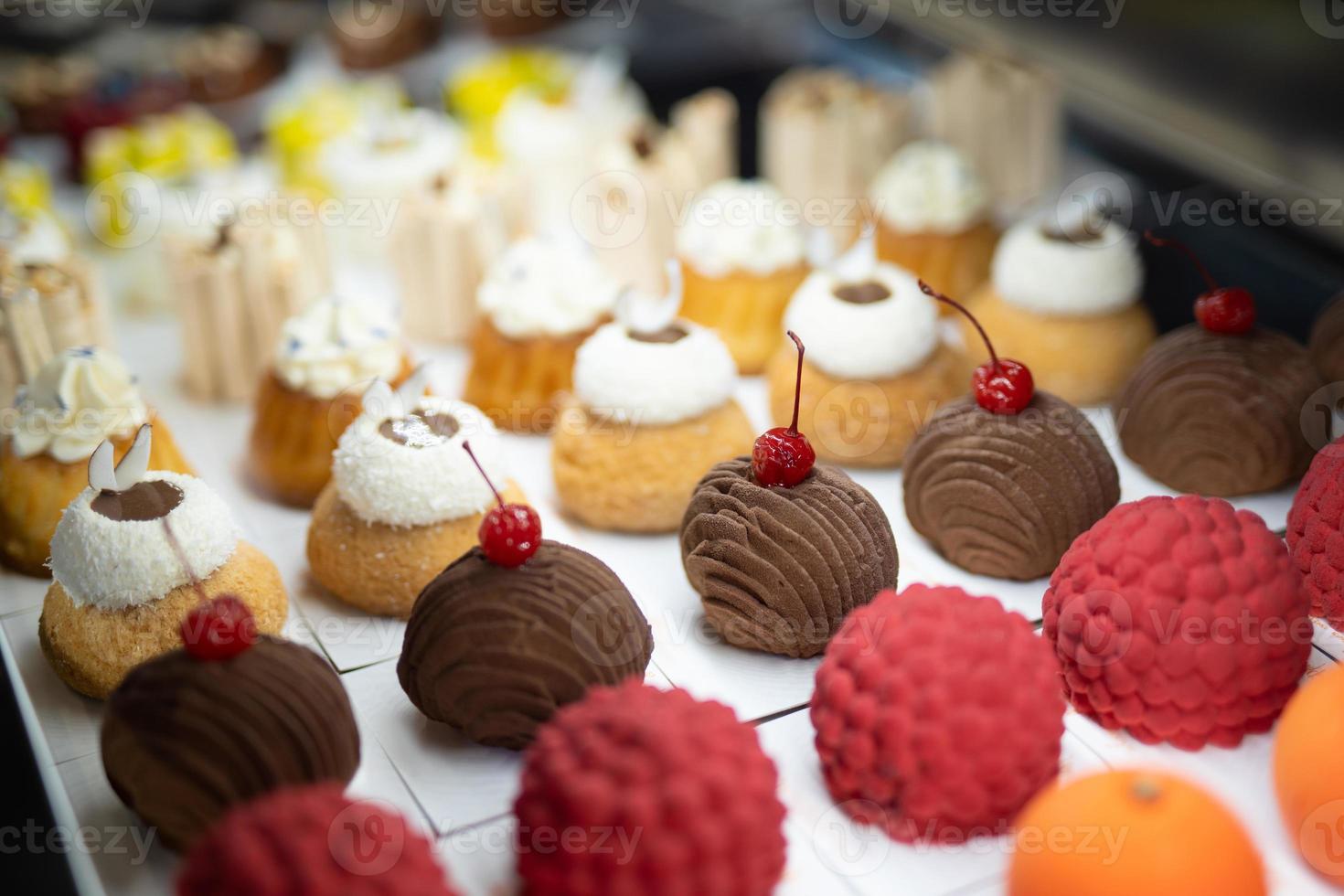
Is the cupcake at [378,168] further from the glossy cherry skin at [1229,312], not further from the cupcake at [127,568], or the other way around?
the glossy cherry skin at [1229,312]

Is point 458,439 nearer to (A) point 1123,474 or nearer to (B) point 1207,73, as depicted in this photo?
(A) point 1123,474

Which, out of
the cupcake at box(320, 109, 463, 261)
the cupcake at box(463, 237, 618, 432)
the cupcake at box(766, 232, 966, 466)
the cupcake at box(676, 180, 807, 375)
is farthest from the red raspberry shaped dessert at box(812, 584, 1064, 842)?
the cupcake at box(320, 109, 463, 261)

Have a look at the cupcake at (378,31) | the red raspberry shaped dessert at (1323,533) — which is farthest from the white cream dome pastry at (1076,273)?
the cupcake at (378,31)

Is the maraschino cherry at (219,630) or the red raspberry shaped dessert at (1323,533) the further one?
the red raspberry shaped dessert at (1323,533)

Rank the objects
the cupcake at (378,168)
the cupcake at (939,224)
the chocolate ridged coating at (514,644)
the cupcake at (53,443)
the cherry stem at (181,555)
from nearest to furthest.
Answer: the chocolate ridged coating at (514,644) → the cherry stem at (181,555) → the cupcake at (53,443) → the cupcake at (939,224) → the cupcake at (378,168)

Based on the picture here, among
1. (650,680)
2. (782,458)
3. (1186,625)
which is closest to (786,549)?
(782,458)

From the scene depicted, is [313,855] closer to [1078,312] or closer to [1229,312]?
[1229,312]

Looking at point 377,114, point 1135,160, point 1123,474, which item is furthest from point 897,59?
point 1123,474
